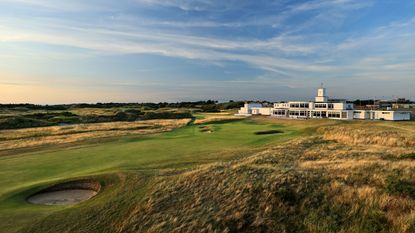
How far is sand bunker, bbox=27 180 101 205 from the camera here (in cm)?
1259

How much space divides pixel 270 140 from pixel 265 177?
663 inches

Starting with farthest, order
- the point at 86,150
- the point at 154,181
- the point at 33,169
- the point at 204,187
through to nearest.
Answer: the point at 86,150 < the point at 33,169 < the point at 154,181 < the point at 204,187

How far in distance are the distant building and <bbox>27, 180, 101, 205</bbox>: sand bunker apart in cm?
5763

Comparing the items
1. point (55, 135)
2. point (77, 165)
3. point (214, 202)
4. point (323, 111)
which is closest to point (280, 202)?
point (214, 202)

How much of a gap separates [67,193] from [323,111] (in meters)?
62.2

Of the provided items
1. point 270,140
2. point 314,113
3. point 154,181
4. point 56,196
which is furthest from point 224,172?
point 314,113

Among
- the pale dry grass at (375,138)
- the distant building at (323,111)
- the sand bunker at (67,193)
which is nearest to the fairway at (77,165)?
the sand bunker at (67,193)

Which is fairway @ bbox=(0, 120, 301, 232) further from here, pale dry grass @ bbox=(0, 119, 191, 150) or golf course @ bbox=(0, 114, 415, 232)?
pale dry grass @ bbox=(0, 119, 191, 150)

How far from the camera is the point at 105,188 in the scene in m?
13.2

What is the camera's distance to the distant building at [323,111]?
56.4m

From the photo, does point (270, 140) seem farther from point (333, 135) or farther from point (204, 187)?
point (204, 187)

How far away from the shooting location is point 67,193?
44.6 ft

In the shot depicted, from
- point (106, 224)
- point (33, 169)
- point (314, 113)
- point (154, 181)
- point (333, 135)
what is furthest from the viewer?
point (314, 113)

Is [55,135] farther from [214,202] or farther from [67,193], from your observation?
[214,202]
